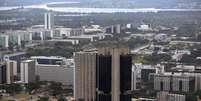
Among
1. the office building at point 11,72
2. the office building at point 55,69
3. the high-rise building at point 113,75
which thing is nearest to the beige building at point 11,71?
the office building at point 11,72

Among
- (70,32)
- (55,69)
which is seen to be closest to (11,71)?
(55,69)

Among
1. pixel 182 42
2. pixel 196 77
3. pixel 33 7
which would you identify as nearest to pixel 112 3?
pixel 33 7

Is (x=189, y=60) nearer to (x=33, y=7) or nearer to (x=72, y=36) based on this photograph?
(x=72, y=36)

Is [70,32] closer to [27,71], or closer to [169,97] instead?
[27,71]

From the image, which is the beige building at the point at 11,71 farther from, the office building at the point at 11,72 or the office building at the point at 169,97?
the office building at the point at 169,97

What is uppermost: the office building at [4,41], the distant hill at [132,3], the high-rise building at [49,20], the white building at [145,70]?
the distant hill at [132,3]

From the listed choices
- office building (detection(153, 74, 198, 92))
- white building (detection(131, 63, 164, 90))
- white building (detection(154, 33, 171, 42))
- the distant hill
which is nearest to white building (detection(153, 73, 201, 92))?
office building (detection(153, 74, 198, 92))

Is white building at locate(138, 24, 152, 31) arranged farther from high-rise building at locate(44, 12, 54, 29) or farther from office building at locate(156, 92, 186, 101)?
office building at locate(156, 92, 186, 101)

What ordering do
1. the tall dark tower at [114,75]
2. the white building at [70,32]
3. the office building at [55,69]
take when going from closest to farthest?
the tall dark tower at [114,75] < the office building at [55,69] < the white building at [70,32]
